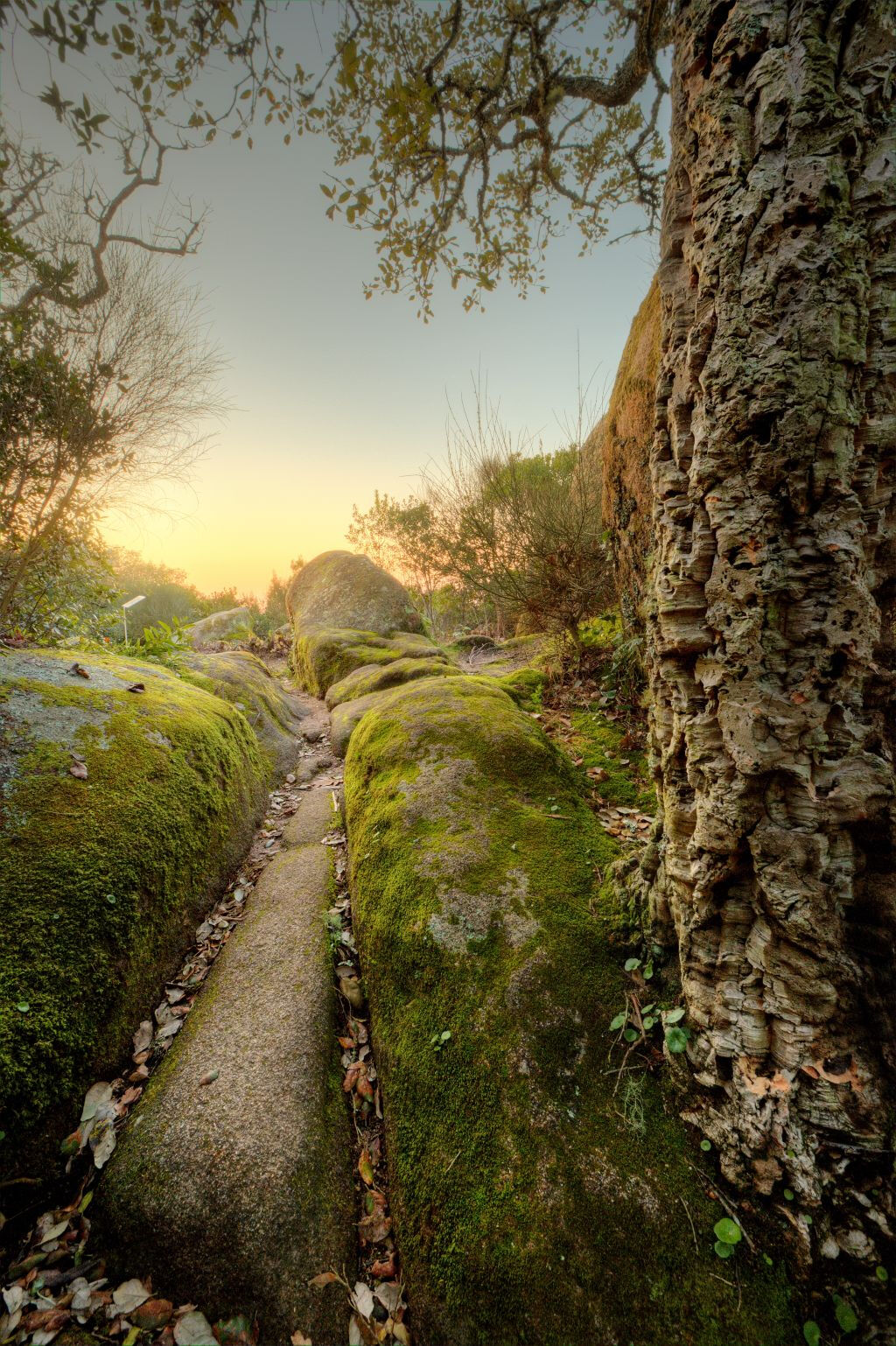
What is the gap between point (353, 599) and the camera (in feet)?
38.4

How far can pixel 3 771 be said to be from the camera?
266 centimetres

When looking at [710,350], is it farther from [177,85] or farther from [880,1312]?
[177,85]

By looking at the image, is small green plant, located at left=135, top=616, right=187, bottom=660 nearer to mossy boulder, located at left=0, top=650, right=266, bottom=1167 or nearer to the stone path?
mossy boulder, located at left=0, top=650, right=266, bottom=1167

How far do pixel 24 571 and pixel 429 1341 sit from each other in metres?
6.24

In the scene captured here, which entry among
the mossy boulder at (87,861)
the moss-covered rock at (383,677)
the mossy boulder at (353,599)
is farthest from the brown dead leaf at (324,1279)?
the mossy boulder at (353,599)

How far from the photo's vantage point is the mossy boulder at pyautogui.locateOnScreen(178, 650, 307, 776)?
5930 mm

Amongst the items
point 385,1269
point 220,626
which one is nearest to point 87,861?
point 385,1269

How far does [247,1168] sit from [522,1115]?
48.5 inches

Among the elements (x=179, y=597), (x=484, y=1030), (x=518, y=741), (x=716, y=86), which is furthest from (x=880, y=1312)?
(x=179, y=597)

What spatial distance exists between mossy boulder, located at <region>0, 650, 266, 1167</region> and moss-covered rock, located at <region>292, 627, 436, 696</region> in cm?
511

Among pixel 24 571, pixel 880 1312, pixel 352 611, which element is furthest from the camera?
pixel 352 611

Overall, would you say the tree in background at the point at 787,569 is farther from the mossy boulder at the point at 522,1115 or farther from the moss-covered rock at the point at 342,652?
the moss-covered rock at the point at 342,652

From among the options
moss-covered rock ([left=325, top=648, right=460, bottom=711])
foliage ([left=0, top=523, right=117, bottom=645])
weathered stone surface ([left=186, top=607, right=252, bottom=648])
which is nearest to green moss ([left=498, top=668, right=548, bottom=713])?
moss-covered rock ([left=325, top=648, right=460, bottom=711])

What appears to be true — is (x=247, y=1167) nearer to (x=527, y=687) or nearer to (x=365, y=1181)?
(x=365, y=1181)
